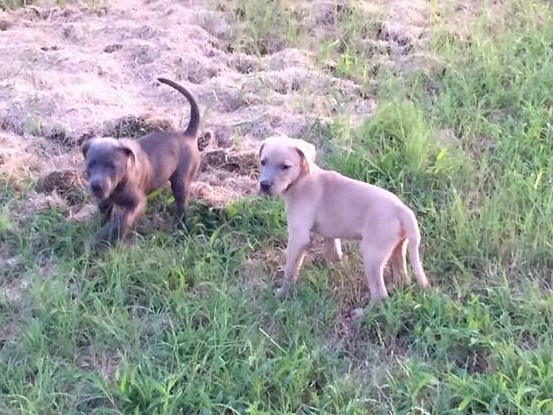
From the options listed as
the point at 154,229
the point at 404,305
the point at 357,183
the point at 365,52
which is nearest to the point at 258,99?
the point at 365,52

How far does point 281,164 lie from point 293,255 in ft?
1.48

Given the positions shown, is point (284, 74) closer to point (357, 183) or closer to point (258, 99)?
point (258, 99)

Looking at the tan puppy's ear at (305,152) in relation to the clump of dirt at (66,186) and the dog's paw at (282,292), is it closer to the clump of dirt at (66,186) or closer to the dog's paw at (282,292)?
the dog's paw at (282,292)

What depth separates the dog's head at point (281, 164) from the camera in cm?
466

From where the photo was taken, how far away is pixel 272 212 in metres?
5.34

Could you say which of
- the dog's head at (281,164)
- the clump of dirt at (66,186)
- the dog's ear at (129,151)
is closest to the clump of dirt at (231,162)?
the clump of dirt at (66,186)

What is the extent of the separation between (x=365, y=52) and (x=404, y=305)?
3.09 metres

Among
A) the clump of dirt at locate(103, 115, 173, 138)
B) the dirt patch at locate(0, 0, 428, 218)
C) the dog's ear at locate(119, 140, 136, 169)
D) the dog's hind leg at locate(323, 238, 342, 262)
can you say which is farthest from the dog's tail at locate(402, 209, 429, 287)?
the clump of dirt at locate(103, 115, 173, 138)

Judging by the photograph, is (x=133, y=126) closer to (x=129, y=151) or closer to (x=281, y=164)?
(x=129, y=151)

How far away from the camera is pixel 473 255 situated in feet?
16.4

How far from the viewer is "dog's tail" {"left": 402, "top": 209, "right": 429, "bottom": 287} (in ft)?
14.8

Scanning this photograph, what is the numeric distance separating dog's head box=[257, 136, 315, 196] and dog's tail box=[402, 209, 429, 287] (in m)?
0.56

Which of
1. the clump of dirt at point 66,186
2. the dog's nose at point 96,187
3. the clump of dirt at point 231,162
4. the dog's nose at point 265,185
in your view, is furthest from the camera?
the clump of dirt at point 231,162

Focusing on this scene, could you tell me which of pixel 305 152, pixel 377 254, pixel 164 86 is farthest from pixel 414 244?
pixel 164 86
